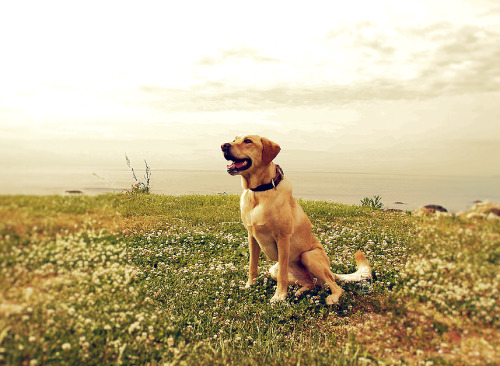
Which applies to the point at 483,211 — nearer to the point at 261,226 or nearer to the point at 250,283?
the point at 261,226

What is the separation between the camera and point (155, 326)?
4.09 m

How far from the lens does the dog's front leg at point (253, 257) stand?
21.6 feet

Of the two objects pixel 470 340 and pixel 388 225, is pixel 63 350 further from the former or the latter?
pixel 388 225

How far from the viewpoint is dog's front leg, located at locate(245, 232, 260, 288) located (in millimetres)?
6597

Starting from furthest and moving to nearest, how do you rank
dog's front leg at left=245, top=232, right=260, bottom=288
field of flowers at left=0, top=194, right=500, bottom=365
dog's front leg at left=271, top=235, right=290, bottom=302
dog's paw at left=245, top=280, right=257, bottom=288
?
dog's paw at left=245, top=280, right=257, bottom=288
dog's front leg at left=245, top=232, right=260, bottom=288
dog's front leg at left=271, top=235, right=290, bottom=302
field of flowers at left=0, top=194, right=500, bottom=365

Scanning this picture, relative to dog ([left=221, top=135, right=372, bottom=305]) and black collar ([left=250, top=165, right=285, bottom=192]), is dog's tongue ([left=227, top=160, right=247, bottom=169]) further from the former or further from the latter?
black collar ([left=250, top=165, right=285, bottom=192])

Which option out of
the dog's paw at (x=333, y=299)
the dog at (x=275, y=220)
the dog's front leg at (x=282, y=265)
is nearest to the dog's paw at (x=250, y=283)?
the dog at (x=275, y=220)

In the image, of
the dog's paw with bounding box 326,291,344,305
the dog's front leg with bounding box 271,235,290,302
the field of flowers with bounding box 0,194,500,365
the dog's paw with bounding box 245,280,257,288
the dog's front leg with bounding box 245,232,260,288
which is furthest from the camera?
the dog's paw with bounding box 245,280,257,288

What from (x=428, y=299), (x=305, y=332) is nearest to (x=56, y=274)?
(x=428, y=299)

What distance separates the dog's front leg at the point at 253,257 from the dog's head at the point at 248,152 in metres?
1.28

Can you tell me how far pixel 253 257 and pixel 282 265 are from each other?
671mm

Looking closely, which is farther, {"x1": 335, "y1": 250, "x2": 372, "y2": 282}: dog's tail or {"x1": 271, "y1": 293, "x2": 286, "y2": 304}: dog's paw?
{"x1": 335, "y1": 250, "x2": 372, "y2": 282}: dog's tail

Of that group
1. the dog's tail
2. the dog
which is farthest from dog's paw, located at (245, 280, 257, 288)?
the dog's tail

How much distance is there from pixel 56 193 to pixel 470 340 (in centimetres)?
375
